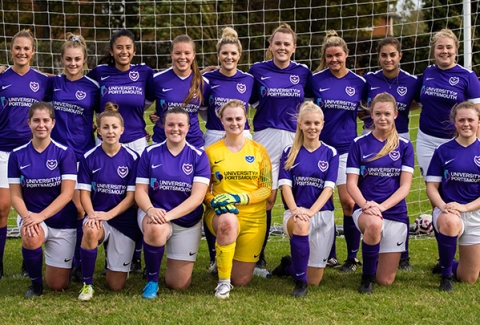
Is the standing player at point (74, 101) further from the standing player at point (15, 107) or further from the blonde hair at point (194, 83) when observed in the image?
the blonde hair at point (194, 83)

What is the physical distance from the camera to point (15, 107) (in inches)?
186

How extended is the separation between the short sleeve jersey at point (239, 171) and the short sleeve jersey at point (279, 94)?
26.1 inches

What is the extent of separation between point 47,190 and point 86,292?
0.76 meters

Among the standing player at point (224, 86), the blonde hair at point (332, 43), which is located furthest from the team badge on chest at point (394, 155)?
the standing player at point (224, 86)

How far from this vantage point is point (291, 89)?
4.93 metres

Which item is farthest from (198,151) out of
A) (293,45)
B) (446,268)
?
(446,268)

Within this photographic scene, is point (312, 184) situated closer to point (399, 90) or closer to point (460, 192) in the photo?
point (460, 192)

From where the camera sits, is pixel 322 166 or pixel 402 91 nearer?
pixel 322 166

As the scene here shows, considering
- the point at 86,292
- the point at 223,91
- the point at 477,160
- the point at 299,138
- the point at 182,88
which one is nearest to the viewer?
the point at 86,292

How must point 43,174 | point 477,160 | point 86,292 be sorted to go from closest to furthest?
point 86,292 < point 43,174 < point 477,160

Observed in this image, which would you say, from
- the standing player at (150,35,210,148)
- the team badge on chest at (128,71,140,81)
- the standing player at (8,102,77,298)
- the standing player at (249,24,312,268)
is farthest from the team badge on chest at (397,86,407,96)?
the standing player at (8,102,77,298)

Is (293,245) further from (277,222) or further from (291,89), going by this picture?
(277,222)

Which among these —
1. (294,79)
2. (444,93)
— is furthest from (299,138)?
(444,93)

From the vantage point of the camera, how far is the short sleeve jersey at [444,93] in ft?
15.9
